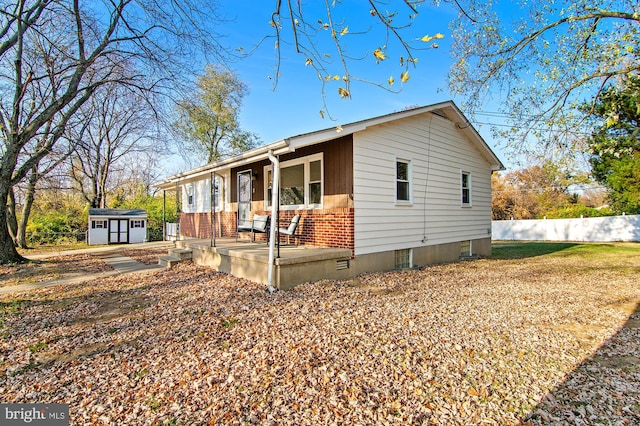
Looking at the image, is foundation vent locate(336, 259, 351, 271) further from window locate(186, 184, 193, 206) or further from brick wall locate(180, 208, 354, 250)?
window locate(186, 184, 193, 206)

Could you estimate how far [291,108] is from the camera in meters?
7.32

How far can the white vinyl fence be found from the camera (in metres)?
16.8

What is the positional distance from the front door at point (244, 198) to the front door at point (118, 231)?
1340cm

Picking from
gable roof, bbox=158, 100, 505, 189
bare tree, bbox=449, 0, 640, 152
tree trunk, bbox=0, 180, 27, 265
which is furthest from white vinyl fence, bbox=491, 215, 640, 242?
tree trunk, bbox=0, 180, 27, 265

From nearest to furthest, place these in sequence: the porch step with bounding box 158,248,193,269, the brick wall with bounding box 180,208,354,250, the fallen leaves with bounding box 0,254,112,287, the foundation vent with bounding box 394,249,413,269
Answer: the brick wall with bounding box 180,208,354,250 → the fallen leaves with bounding box 0,254,112,287 → the foundation vent with bounding box 394,249,413,269 → the porch step with bounding box 158,248,193,269

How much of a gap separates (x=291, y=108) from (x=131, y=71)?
19.5ft

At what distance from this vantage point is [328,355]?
324 cm

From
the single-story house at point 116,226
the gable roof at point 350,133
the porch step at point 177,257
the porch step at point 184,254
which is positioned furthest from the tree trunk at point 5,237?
the single-story house at point 116,226

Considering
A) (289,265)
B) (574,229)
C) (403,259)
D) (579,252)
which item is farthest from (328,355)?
(574,229)

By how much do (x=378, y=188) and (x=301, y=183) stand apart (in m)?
2.07

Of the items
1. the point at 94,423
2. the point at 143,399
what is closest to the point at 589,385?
the point at 143,399

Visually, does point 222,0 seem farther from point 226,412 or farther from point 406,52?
A: point 226,412

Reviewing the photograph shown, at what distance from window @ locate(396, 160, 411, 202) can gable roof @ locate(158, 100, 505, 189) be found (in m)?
1.28

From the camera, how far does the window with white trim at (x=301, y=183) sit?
8.02m
